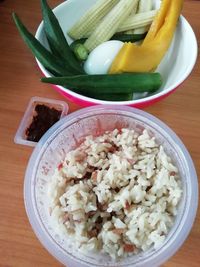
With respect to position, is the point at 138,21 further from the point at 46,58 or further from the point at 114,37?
the point at 46,58

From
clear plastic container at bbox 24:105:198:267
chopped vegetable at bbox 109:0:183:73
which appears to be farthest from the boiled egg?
clear plastic container at bbox 24:105:198:267

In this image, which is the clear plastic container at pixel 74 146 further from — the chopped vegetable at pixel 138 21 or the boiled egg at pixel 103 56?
the chopped vegetable at pixel 138 21

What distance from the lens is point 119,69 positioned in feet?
2.38

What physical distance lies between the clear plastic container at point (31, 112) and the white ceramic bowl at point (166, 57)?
36 millimetres

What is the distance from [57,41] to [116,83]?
150 mm

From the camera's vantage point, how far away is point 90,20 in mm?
809

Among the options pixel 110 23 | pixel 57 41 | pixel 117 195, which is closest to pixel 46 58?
pixel 57 41

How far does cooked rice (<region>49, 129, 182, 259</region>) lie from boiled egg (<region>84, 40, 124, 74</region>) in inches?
6.8

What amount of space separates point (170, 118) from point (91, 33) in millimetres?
247

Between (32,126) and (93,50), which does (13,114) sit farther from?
(93,50)

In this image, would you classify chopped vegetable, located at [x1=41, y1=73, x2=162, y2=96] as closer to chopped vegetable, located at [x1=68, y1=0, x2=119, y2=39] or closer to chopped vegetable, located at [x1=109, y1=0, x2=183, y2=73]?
chopped vegetable, located at [x1=109, y1=0, x2=183, y2=73]

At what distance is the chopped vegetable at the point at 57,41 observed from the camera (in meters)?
0.76

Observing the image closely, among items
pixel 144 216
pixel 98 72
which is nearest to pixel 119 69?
pixel 98 72

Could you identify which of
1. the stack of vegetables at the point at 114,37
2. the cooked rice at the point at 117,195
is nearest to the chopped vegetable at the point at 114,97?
the stack of vegetables at the point at 114,37
